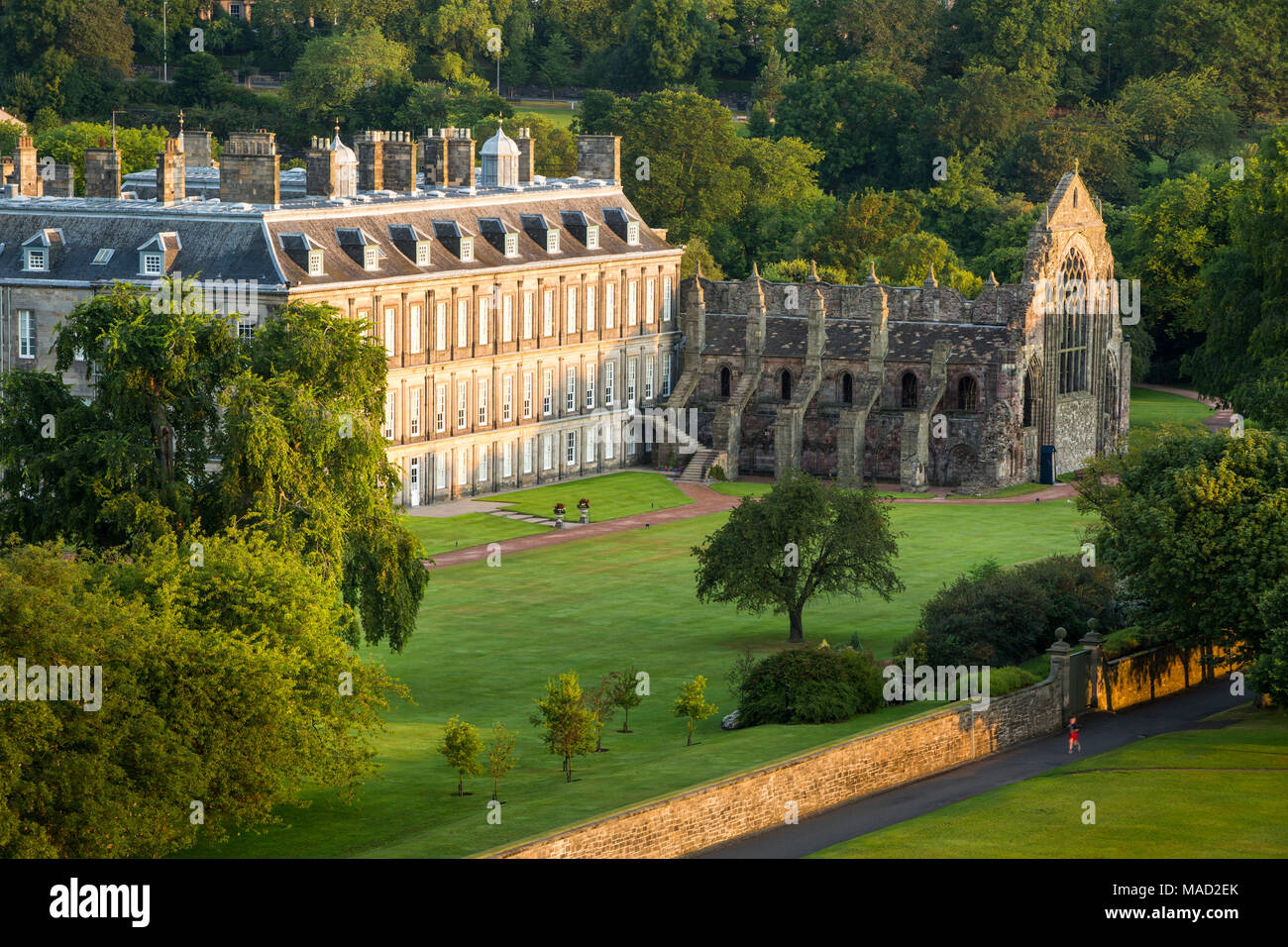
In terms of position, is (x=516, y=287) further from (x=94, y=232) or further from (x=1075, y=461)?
(x=1075, y=461)

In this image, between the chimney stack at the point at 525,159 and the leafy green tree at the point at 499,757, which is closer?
the leafy green tree at the point at 499,757

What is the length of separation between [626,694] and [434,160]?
61.9 meters

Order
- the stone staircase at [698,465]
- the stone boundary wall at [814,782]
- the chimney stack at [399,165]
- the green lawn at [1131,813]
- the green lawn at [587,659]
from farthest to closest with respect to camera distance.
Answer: the stone staircase at [698,465] → the chimney stack at [399,165] → the green lawn at [587,659] → the green lawn at [1131,813] → the stone boundary wall at [814,782]

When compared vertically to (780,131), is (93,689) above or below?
below

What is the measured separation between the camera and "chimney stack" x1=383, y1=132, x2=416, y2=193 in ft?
402

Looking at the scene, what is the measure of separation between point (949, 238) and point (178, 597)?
113m

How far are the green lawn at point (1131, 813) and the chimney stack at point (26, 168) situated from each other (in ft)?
227

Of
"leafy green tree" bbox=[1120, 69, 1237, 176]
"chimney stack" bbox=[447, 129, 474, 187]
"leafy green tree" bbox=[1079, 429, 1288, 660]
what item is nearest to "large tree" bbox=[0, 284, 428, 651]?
"leafy green tree" bbox=[1079, 429, 1288, 660]

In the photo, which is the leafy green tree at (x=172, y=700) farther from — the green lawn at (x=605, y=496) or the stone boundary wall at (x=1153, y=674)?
the green lawn at (x=605, y=496)

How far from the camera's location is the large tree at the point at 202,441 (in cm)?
7094

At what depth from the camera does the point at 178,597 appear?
62.5m

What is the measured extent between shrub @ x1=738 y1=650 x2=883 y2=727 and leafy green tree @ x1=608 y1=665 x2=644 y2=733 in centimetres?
319

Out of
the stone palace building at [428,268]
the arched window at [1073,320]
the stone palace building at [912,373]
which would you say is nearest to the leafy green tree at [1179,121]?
the arched window at [1073,320]
